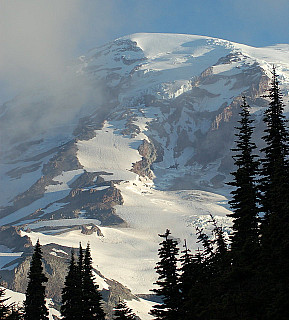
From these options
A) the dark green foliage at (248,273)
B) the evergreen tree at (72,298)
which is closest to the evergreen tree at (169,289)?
the dark green foliage at (248,273)

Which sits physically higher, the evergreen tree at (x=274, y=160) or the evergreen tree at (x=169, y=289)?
the evergreen tree at (x=274, y=160)

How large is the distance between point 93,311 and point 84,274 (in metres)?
3.74

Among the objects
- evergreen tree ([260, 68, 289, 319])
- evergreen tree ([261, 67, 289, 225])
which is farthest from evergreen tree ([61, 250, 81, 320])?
evergreen tree ([260, 68, 289, 319])

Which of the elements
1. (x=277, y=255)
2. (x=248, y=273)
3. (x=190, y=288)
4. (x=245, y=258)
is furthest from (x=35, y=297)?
A: (x=277, y=255)

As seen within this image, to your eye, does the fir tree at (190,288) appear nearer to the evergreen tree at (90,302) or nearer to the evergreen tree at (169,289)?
the evergreen tree at (169,289)

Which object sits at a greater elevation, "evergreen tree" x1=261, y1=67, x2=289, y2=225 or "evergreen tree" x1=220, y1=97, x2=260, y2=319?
"evergreen tree" x1=261, y1=67, x2=289, y2=225

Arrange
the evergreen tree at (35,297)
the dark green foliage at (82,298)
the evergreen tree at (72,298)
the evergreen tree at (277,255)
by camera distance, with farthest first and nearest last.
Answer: the evergreen tree at (35,297) → the evergreen tree at (72,298) → the dark green foliage at (82,298) → the evergreen tree at (277,255)

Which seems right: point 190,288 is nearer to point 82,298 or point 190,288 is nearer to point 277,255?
point 277,255

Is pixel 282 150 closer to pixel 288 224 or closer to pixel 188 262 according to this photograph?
pixel 188 262

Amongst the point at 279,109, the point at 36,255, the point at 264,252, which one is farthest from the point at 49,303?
the point at 264,252

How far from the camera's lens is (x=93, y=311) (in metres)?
45.0

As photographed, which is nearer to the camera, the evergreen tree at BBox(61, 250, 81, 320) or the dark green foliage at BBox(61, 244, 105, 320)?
the dark green foliage at BBox(61, 244, 105, 320)

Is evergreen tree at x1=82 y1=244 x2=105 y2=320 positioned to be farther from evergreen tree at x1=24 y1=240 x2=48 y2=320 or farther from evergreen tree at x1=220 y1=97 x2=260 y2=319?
evergreen tree at x1=220 y1=97 x2=260 y2=319

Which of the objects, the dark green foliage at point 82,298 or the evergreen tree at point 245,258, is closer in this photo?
the evergreen tree at point 245,258
